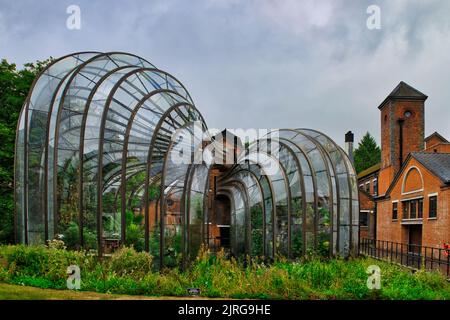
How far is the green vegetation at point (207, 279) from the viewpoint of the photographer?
26.9 ft

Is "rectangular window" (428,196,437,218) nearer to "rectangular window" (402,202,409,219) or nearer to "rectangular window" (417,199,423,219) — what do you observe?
"rectangular window" (417,199,423,219)

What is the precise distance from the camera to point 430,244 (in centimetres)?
2261

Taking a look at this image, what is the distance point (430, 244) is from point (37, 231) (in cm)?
2038

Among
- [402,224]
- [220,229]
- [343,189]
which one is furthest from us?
[402,224]

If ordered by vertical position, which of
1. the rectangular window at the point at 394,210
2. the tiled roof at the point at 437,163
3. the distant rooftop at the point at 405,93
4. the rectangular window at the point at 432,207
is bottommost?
the rectangular window at the point at 394,210

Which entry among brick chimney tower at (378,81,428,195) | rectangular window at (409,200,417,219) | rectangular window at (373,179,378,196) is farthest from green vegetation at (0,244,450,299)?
rectangular window at (373,179,378,196)

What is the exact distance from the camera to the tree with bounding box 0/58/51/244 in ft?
56.7

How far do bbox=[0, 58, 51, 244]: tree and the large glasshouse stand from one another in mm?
5702

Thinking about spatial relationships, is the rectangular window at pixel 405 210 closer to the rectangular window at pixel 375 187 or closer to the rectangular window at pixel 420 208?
the rectangular window at pixel 420 208

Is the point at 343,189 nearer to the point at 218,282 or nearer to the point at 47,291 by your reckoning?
the point at 218,282

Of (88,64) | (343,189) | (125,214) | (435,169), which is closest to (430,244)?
(435,169)

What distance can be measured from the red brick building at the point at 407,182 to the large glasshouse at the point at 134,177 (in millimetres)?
10727

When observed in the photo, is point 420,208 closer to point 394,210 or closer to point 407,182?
point 407,182

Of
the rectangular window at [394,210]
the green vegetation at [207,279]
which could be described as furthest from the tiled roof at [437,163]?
the green vegetation at [207,279]
